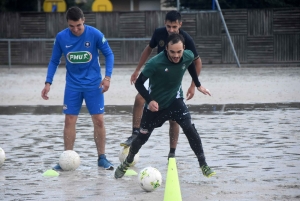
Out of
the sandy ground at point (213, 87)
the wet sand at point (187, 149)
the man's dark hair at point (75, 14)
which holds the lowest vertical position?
the sandy ground at point (213, 87)

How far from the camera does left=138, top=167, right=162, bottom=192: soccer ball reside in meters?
7.71

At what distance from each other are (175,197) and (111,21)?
2668 centimetres

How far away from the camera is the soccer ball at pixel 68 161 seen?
9031 mm

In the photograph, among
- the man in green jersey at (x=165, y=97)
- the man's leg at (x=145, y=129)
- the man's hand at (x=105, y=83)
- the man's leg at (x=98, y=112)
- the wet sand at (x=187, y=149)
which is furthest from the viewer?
the man's leg at (x=98, y=112)

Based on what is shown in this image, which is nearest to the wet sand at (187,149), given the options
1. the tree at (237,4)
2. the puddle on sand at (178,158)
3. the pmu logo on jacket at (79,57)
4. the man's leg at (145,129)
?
the puddle on sand at (178,158)

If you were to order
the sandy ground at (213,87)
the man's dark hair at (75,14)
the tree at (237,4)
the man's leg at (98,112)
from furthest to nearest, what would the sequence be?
1. the tree at (237,4)
2. the sandy ground at (213,87)
3. the man's leg at (98,112)
4. the man's dark hair at (75,14)

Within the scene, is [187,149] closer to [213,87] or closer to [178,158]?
[178,158]

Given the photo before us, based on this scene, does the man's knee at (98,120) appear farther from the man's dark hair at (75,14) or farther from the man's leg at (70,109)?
the man's dark hair at (75,14)

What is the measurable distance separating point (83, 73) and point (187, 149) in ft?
7.21

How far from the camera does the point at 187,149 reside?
1090 centimetres

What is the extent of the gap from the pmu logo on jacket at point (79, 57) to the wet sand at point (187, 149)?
1.29 metres

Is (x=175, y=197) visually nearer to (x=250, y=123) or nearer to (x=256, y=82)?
(x=250, y=123)

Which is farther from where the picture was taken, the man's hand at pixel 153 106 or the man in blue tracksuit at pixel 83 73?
the man in blue tracksuit at pixel 83 73

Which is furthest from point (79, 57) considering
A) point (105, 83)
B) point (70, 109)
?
point (70, 109)
